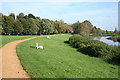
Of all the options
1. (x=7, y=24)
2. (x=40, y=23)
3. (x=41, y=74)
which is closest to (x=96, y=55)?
(x=41, y=74)

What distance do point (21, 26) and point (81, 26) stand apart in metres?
30.0

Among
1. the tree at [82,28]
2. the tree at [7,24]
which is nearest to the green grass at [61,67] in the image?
the tree at [7,24]

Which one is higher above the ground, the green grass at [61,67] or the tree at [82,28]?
the tree at [82,28]

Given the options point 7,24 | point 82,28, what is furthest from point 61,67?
point 82,28

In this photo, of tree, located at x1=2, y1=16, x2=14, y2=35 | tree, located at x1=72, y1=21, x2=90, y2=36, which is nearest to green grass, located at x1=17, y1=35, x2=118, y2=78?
tree, located at x1=2, y1=16, x2=14, y2=35

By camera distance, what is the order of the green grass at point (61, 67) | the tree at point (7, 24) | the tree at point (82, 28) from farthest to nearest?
the tree at point (82, 28), the tree at point (7, 24), the green grass at point (61, 67)

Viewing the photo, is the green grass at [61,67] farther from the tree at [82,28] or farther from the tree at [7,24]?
the tree at [82,28]

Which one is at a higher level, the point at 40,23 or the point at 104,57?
the point at 40,23

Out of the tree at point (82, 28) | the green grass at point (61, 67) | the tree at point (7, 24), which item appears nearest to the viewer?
the green grass at point (61, 67)

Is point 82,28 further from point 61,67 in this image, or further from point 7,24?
point 61,67

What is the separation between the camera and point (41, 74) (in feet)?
17.9

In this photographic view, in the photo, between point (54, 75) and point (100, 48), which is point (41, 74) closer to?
point (54, 75)

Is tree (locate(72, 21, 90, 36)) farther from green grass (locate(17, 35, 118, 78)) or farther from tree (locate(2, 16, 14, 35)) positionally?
green grass (locate(17, 35, 118, 78))

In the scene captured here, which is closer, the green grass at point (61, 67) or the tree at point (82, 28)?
the green grass at point (61, 67)
